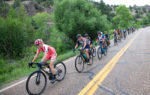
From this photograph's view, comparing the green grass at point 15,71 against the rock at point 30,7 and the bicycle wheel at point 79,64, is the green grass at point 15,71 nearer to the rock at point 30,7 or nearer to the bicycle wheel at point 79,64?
the bicycle wheel at point 79,64

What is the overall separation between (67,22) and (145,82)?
2107 centimetres

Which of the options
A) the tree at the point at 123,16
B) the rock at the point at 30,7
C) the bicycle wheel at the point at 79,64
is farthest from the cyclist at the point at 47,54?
the tree at the point at 123,16

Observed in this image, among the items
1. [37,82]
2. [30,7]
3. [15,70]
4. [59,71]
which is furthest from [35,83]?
[30,7]

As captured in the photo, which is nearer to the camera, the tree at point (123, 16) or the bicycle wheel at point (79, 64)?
the bicycle wheel at point (79, 64)

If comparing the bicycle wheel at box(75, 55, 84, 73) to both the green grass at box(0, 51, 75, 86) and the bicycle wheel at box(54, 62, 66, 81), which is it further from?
the green grass at box(0, 51, 75, 86)

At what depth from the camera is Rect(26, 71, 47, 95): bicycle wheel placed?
15.2 ft

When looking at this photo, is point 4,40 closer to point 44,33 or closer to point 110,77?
point 44,33

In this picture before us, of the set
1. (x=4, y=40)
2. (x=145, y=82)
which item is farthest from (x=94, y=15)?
(x=145, y=82)

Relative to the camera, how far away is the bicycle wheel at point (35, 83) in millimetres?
4641

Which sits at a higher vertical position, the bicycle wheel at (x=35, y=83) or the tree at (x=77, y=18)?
the tree at (x=77, y=18)

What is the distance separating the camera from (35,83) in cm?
490

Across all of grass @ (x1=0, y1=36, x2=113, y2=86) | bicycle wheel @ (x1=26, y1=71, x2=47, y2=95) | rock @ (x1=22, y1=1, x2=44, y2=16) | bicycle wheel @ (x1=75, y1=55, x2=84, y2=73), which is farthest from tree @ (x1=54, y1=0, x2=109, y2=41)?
rock @ (x1=22, y1=1, x2=44, y2=16)

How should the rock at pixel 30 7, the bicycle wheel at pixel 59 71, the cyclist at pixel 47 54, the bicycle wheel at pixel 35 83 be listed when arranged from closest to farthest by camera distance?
the bicycle wheel at pixel 35 83, the cyclist at pixel 47 54, the bicycle wheel at pixel 59 71, the rock at pixel 30 7

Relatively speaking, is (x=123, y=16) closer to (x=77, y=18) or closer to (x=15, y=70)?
(x=77, y=18)
